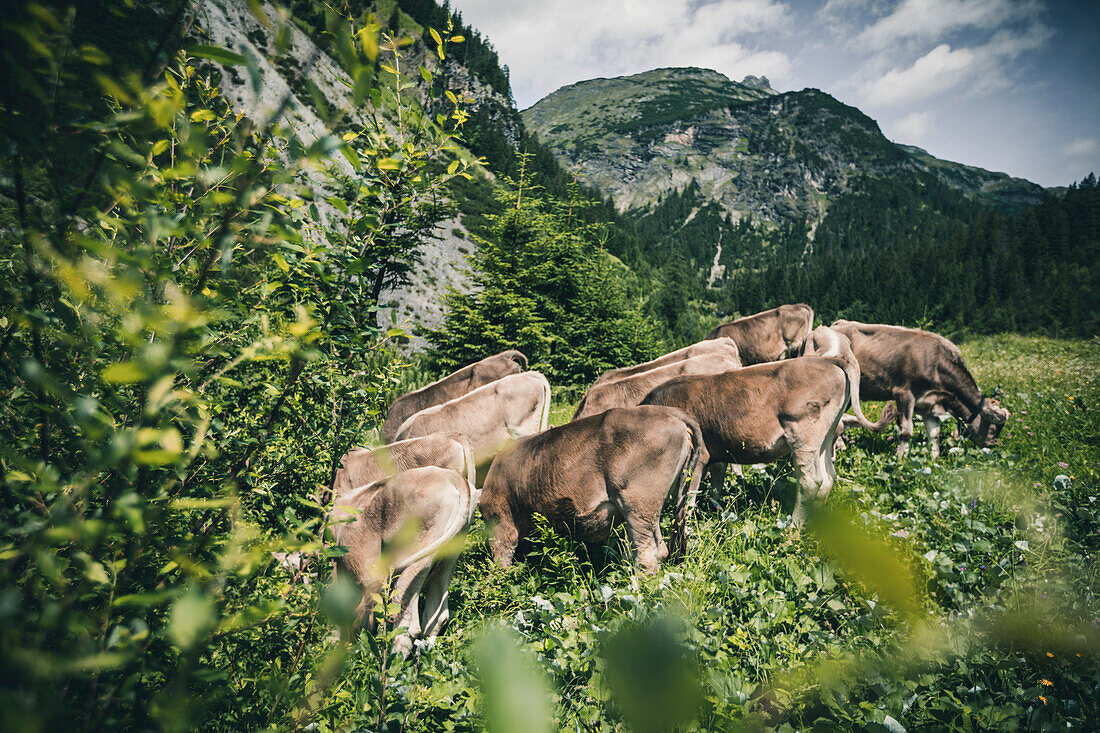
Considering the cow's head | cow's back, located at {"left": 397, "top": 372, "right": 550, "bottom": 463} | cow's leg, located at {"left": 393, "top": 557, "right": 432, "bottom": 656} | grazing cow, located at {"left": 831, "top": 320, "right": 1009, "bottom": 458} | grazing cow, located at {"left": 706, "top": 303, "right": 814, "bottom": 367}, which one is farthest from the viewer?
grazing cow, located at {"left": 706, "top": 303, "right": 814, "bottom": 367}

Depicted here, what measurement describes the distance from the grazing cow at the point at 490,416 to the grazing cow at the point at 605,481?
2.43 m

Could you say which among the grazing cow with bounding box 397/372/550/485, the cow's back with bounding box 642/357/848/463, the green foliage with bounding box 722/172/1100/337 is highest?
the green foliage with bounding box 722/172/1100/337

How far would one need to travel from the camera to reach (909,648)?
10.7 feet

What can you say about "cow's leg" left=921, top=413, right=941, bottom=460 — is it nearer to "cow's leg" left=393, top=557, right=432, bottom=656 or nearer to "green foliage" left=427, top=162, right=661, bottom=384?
"green foliage" left=427, top=162, right=661, bottom=384

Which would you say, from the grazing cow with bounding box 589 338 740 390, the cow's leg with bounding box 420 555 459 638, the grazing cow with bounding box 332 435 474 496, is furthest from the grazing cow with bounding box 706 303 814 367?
the cow's leg with bounding box 420 555 459 638

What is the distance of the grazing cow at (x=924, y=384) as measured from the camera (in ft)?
28.5

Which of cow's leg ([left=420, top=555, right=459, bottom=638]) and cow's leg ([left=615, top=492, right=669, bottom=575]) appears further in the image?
cow's leg ([left=615, top=492, right=669, bottom=575])

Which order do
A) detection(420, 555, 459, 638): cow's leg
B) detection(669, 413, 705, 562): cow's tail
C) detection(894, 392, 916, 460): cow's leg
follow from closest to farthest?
detection(420, 555, 459, 638): cow's leg < detection(669, 413, 705, 562): cow's tail < detection(894, 392, 916, 460): cow's leg

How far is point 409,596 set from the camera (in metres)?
3.95

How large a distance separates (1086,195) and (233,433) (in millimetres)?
93522

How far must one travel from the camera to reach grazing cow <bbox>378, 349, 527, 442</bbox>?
902 centimetres

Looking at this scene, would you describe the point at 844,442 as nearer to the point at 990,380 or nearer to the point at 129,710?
the point at 990,380

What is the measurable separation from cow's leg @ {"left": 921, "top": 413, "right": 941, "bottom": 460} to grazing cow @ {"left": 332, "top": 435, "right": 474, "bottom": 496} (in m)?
8.03

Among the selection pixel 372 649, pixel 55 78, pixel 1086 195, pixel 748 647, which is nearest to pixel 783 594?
pixel 748 647
